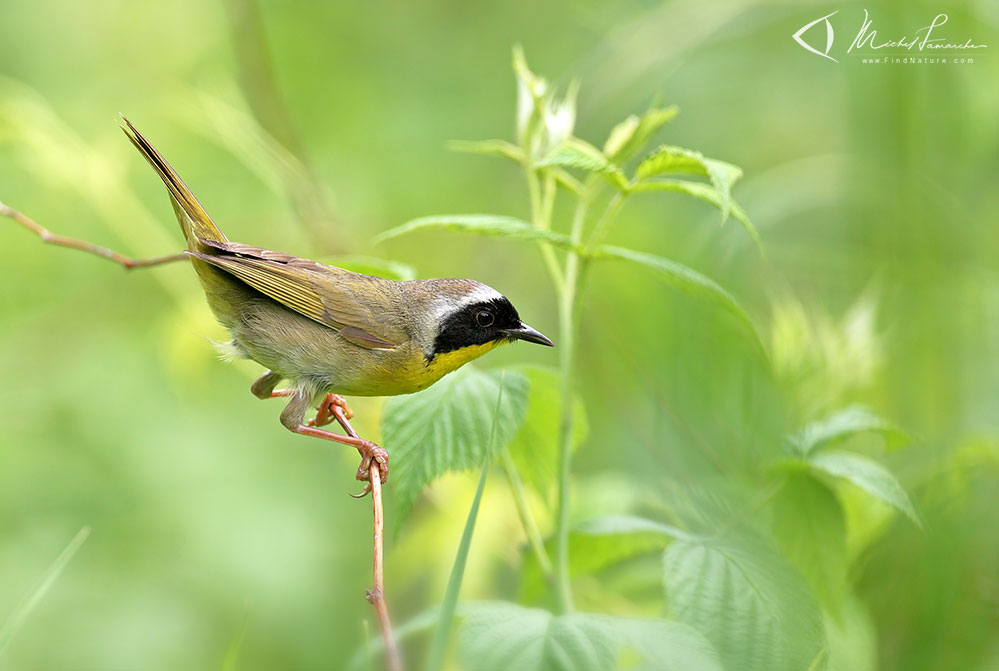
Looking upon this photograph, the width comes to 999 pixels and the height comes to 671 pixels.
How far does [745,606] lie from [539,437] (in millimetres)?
764

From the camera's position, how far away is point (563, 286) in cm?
219

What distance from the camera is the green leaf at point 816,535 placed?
2.09m

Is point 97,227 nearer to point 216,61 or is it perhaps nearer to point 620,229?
point 216,61

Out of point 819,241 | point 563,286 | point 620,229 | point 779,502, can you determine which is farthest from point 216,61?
point 779,502

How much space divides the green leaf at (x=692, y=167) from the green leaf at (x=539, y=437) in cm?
60

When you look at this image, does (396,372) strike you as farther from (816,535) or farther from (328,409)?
(816,535)

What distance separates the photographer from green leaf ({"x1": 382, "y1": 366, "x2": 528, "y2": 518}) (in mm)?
1985

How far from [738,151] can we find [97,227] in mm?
3683

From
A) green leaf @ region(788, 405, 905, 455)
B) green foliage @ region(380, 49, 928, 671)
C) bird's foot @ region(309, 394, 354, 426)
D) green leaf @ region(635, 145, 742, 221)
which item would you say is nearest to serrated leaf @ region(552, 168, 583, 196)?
green foliage @ region(380, 49, 928, 671)

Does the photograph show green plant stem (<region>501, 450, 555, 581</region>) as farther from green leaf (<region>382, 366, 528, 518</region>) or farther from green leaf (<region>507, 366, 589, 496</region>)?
green leaf (<region>507, 366, 589, 496</region>)

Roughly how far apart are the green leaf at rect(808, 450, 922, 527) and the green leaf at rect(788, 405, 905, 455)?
3 centimetres

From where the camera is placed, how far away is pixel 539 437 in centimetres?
242

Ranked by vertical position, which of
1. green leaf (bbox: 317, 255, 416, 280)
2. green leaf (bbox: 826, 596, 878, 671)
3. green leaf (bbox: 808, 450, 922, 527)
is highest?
green leaf (bbox: 317, 255, 416, 280)

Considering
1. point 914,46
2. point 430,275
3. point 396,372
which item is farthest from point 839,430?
point 430,275
